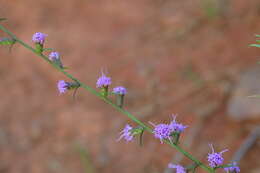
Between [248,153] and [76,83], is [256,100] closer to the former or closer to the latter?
[248,153]

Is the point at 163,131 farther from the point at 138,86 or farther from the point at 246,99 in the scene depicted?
the point at 138,86

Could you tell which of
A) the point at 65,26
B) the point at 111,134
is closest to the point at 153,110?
the point at 111,134

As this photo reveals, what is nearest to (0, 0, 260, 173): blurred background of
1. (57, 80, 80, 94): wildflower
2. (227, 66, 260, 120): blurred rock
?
(227, 66, 260, 120): blurred rock

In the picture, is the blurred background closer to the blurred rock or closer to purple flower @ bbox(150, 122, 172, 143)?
the blurred rock

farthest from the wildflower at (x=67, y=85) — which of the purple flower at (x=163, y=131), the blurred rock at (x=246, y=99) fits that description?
the blurred rock at (x=246, y=99)

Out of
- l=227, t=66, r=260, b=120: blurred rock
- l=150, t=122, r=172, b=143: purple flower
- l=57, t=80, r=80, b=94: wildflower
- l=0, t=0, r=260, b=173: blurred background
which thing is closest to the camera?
l=150, t=122, r=172, b=143: purple flower

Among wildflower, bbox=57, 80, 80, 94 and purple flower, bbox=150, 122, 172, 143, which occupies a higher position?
wildflower, bbox=57, 80, 80, 94

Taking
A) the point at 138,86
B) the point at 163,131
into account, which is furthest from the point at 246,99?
the point at 163,131
